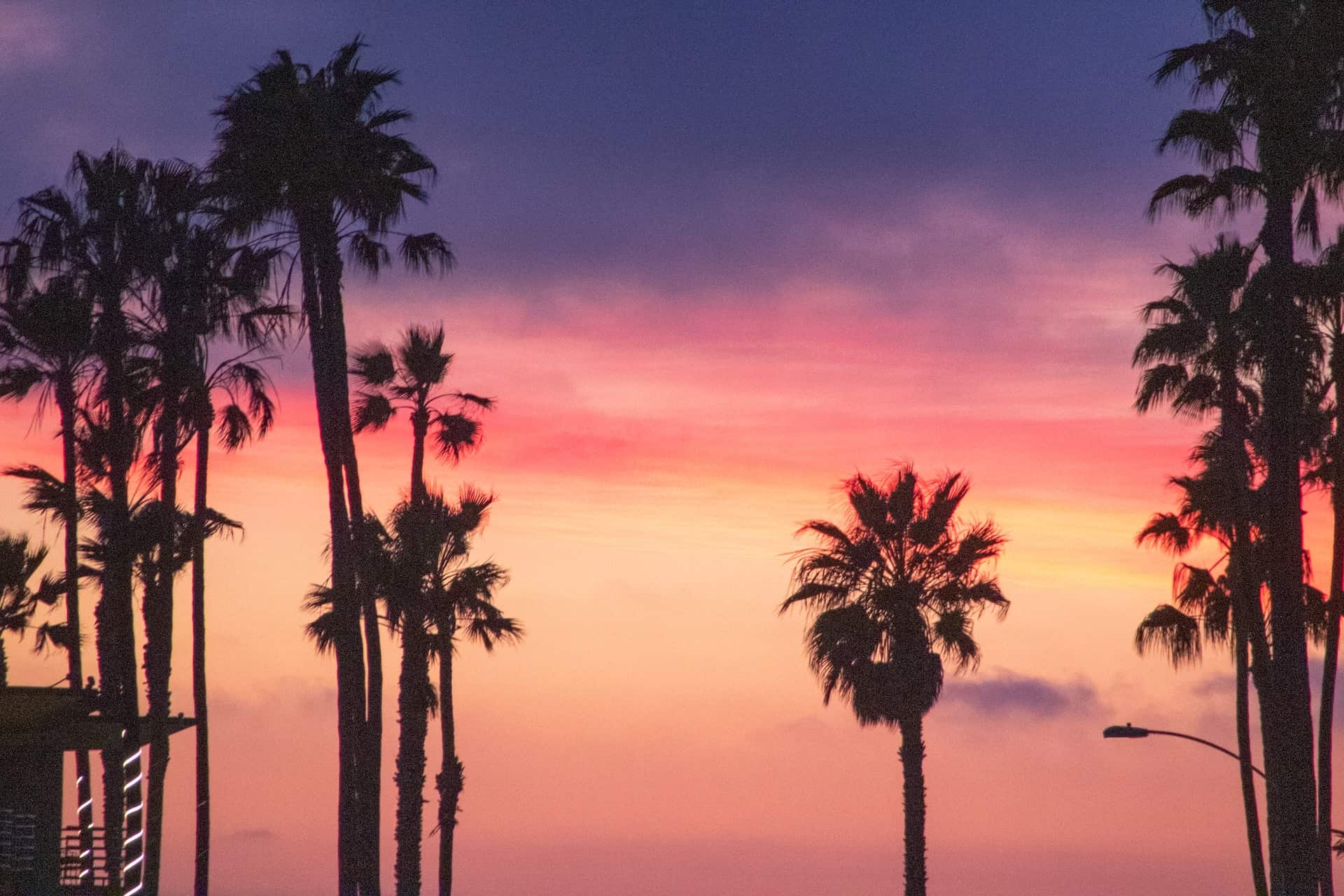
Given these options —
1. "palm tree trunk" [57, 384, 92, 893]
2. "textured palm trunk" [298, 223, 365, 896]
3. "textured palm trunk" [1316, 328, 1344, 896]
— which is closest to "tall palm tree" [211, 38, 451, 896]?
"textured palm trunk" [298, 223, 365, 896]

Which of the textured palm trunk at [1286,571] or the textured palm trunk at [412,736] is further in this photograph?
the textured palm trunk at [412,736]

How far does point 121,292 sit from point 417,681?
13794 millimetres

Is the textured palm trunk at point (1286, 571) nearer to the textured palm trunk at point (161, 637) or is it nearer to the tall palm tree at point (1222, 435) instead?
the tall palm tree at point (1222, 435)

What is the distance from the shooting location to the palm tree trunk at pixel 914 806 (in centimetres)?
3856

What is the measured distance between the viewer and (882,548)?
42.2 metres

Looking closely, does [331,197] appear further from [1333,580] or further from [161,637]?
[1333,580]

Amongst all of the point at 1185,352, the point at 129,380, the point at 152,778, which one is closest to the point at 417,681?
the point at 152,778

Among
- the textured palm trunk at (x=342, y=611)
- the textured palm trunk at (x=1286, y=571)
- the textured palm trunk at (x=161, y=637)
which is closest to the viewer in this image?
the textured palm trunk at (x=1286, y=571)

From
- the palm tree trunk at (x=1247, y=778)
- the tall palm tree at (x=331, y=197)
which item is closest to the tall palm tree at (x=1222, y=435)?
the palm tree trunk at (x=1247, y=778)

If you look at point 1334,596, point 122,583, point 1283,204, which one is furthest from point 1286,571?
point 122,583

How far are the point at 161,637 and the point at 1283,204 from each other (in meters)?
26.6

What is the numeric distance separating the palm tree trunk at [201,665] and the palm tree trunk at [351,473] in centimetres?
860

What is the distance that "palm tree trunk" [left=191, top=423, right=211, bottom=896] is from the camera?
41031mm

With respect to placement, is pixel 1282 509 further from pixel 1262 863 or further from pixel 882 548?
pixel 1262 863
